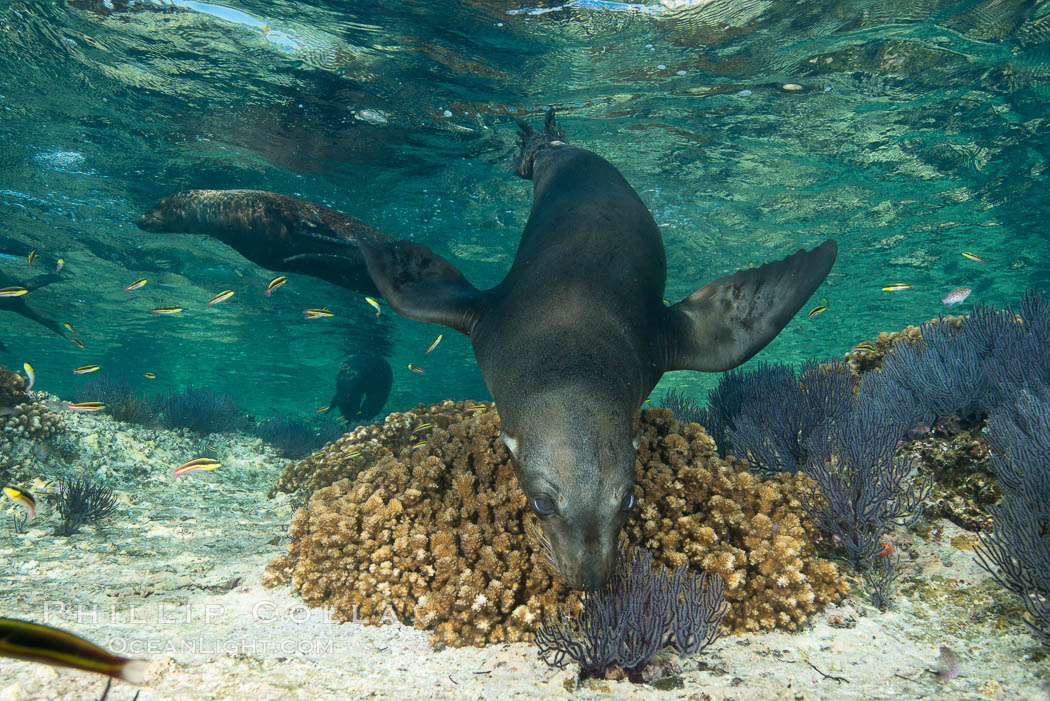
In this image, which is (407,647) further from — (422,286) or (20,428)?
(20,428)

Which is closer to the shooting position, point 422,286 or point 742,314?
point 742,314

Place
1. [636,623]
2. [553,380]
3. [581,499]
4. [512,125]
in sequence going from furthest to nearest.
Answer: [512,125]
[553,380]
[636,623]
[581,499]

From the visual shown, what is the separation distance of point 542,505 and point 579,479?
25 centimetres

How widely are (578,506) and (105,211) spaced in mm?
20302

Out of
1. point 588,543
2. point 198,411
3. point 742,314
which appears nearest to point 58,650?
point 588,543

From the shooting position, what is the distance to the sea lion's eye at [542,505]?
235 centimetres

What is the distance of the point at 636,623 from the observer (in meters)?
2.51

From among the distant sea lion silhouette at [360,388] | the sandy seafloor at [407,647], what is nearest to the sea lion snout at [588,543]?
the sandy seafloor at [407,647]

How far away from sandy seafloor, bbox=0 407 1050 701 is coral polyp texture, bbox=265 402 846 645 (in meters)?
0.15

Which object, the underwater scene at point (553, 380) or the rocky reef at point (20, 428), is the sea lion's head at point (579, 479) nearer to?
the underwater scene at point (553, 380)

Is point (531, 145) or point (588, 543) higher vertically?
point (531, 145)

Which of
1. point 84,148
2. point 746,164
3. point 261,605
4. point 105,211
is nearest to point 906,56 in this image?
point 746,164

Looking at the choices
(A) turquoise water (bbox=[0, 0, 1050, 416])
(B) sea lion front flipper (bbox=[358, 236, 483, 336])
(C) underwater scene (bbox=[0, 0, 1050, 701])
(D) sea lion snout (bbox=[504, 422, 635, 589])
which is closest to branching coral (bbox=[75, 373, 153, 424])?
(C) underwater scene (bbox=[0, 0, 1050, 701])

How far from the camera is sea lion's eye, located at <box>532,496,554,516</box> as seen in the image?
235 centimetres
